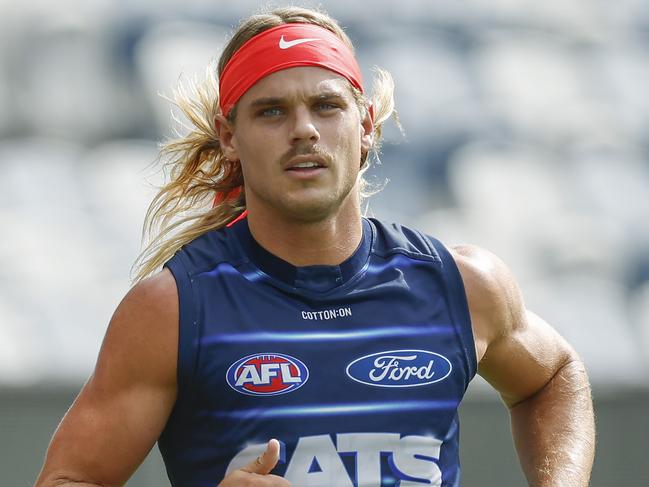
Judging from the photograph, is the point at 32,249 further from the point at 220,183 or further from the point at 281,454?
the point at 281,454

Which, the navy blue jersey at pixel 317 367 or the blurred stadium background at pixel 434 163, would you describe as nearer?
the navy blue jersey at pixel 317 367

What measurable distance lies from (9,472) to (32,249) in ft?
4.82

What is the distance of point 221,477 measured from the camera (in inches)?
104

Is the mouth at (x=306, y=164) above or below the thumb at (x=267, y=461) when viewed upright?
above

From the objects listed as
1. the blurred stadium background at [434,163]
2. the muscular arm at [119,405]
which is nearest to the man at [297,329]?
the muscular arm at [119,405]

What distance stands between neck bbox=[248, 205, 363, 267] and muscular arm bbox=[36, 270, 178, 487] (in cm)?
34

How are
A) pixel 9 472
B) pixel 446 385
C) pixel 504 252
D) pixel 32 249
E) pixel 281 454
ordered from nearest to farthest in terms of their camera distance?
pixel 281 454 < pixel 446 385 < pixel 9 472 < pixel 32 249 < pixel 504 252

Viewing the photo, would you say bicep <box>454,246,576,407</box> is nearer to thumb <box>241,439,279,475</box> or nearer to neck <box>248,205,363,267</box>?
neck <box>248,205,363,267</box>

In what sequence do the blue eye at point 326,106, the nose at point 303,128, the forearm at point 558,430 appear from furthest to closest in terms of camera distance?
the forearm at point 558,430, the blue eye at point 326,106, the nose at point 303,128

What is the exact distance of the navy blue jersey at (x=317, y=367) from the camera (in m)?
2.63

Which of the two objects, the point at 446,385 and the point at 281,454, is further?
the point at 446,385

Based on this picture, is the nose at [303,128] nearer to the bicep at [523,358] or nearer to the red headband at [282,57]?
the red headband at [282,57]

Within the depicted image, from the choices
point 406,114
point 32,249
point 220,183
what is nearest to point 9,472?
point 32,249

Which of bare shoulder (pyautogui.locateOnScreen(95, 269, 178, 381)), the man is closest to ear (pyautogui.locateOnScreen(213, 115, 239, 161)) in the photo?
the man
